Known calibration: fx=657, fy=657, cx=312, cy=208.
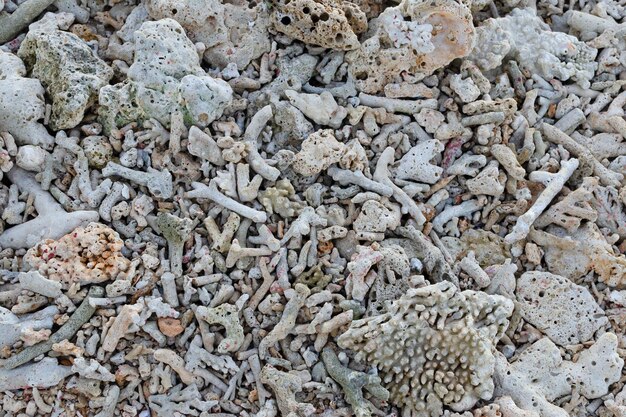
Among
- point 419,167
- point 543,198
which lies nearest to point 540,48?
point 543,198

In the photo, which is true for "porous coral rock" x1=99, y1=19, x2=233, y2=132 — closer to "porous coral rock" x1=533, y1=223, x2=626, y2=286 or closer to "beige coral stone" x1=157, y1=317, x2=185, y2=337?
"beige coral stone" x1=157, y1=317, x2=185, y2=337

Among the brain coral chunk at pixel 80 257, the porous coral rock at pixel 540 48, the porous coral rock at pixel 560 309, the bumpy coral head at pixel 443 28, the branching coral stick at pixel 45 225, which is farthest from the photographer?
the porous coral rock at pixel 540 48

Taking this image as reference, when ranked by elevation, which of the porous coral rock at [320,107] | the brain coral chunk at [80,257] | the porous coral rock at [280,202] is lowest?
the brain coral chunk at [80,257]

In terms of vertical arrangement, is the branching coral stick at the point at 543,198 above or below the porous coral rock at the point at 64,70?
below

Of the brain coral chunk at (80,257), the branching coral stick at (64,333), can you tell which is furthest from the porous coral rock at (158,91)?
the branching coral stick at (64,333)

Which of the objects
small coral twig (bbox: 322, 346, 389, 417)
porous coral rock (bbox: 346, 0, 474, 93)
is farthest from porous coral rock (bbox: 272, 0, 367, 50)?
small coral twig (bbox: 322, 346, 389, 417)

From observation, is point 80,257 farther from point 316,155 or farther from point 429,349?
point 429,349

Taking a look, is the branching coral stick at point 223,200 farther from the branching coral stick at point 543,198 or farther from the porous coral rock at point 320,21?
the branching coral stick at point 543,198
